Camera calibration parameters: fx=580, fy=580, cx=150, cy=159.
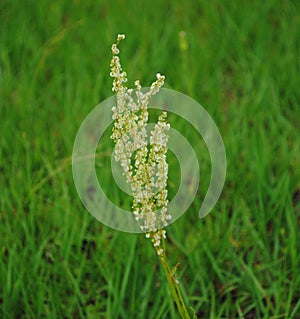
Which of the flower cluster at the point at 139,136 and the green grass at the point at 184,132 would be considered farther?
the green grass at the point at 184,132

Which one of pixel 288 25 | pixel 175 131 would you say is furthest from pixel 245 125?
pixel 288 25

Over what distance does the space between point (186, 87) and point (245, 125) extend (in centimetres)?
43

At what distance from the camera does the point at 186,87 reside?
2.80 metres

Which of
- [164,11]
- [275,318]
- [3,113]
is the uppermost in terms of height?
[164,11]

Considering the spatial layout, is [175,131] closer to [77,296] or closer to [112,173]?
[112,173]

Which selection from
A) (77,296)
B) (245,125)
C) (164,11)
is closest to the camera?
(77,296)

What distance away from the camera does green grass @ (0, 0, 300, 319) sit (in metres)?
1.93

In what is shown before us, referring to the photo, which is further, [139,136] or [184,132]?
[184,132]

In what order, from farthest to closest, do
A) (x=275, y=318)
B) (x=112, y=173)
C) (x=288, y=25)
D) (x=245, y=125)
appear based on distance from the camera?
(x=288, y=25) < (x=245, y=125) < (x=112, y=173) < (x=275, y=318)

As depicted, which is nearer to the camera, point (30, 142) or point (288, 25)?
point (30, 142)

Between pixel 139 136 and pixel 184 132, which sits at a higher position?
pixel 184 132

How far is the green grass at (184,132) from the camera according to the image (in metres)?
1.93

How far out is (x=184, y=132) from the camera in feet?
8.31

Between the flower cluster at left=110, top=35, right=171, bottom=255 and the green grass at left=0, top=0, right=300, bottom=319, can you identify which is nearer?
the flower cluster at left=110, top=35, right=171, bottom=255
